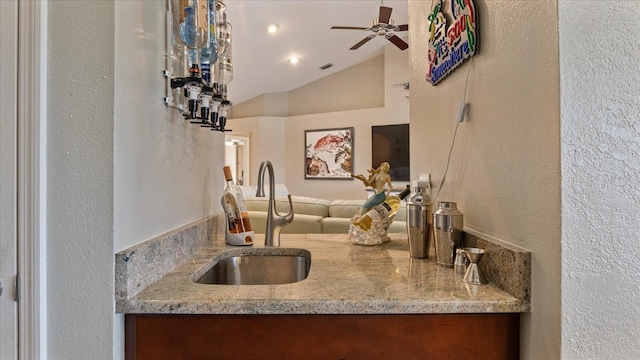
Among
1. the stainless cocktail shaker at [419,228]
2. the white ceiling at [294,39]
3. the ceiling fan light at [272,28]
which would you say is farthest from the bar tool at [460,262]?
the ceiling fan light at [272,28]

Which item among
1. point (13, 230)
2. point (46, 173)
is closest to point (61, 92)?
point (46, 173)

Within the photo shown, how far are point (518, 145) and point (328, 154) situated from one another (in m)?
5.89

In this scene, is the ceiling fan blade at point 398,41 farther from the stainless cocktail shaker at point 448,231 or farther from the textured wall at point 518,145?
the stainless cocktail shaker at point 448,231

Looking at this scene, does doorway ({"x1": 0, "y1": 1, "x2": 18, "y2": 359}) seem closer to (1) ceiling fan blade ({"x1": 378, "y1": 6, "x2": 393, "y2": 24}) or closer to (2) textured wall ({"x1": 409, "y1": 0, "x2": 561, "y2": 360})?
(2) textured wall ({"x1": 409, "y1": 0, "x2": 561, "y2": 360})

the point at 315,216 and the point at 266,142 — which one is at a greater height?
the point at 266,142

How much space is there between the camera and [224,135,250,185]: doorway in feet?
23.6

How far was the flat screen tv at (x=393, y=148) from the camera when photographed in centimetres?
596

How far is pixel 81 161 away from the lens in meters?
0.74

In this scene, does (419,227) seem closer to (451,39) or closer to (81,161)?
(451,39)

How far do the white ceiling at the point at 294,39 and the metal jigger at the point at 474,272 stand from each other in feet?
13.1

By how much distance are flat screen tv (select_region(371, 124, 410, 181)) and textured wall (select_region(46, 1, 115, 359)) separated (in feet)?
17.7

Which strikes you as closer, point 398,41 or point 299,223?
point 299,223

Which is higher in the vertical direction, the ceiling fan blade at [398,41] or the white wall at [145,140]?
the ceiling fan blade at [398,41]

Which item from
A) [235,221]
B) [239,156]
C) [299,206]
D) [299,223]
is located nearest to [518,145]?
[235,221]
